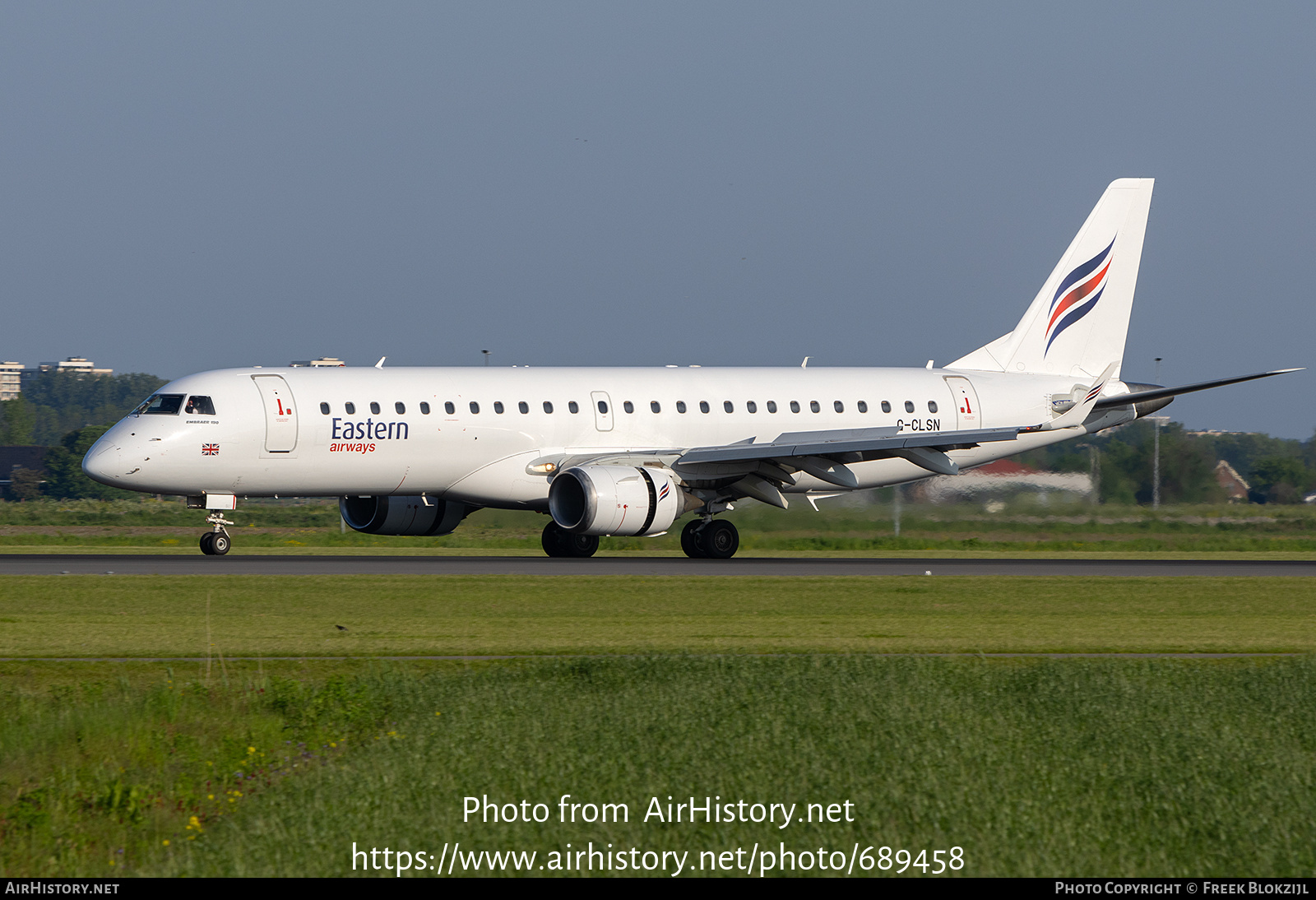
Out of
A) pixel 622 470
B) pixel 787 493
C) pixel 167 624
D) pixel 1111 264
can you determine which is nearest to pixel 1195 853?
pixel 167 624

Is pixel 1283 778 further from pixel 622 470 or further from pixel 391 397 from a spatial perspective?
pixel 391 397

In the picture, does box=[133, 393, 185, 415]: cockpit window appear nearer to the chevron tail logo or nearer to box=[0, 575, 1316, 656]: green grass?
box=[0, 575, 1316, 656]: green grass

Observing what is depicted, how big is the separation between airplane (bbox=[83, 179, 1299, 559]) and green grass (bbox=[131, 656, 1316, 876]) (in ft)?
53.9

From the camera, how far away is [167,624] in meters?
19.0

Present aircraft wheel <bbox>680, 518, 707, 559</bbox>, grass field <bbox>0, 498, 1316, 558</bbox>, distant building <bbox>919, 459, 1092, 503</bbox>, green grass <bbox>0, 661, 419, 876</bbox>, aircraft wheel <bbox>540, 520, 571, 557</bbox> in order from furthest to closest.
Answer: distant building <bbox>919, 459, 1092, 503</bbox> → grass field <bbox>0, 498, 1316, 558</bbox> → aircraft wheel <bbox>540, 520, 571, 557</bbox> → aircraft wheel <bbox>680, 518, 707, 559</bbox> → green grass <bbox>0, 661, 419, 876</bbox>

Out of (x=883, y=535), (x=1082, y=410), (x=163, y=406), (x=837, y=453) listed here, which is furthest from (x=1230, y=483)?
(x=163, y=406)

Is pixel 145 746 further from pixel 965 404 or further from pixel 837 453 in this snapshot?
pixel 965 404

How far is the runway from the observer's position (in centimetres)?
2750

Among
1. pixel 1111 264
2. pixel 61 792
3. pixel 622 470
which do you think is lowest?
pixel 61 792

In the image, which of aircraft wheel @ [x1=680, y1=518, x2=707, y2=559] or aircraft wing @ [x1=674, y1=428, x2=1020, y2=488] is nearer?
aircraft wing @ [x1=674, y1=428, x2=1020, y2=488]

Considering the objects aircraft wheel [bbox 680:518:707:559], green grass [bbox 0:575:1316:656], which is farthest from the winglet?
aircraft wheel [bbox 680:518:707:559]

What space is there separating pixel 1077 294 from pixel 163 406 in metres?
22.0

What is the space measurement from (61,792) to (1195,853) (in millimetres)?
7404

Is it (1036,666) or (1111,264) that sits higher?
(1111,264)
